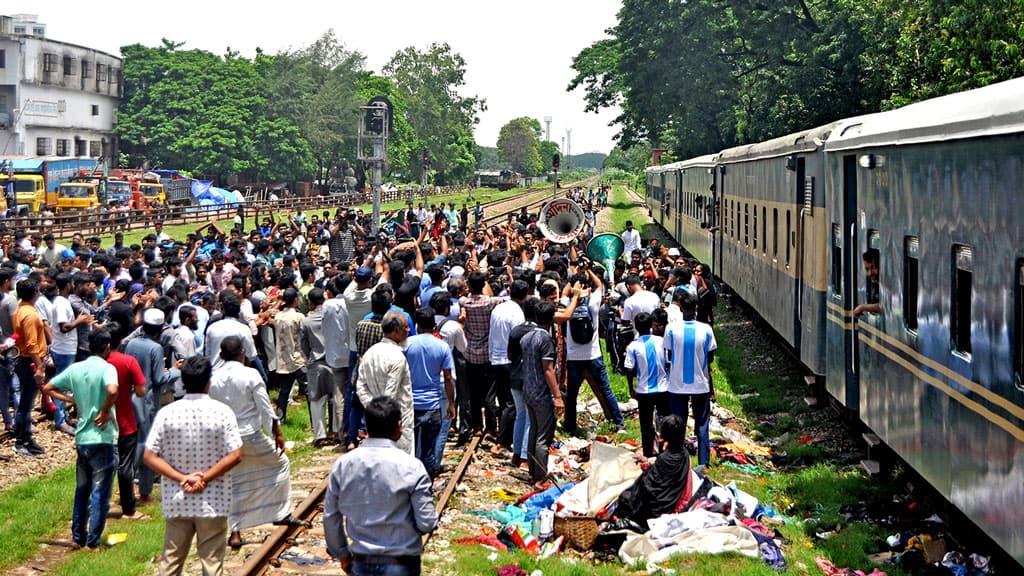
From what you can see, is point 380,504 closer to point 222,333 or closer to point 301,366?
point 222,333

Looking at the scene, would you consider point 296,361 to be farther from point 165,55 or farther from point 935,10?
point 165,55

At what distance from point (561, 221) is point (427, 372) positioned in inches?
389

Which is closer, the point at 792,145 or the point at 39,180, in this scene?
the point at 792,145

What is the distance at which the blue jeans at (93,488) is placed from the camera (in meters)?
9.52

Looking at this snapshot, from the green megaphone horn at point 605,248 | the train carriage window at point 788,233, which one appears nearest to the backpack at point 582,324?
the train carriage window at point 788,233

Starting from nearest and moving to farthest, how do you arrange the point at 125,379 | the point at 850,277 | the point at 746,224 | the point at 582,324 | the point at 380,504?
the point at 380,504 → the point at 125,379 → the point at 850,277 → the point at 582,324 → the point at 746,224

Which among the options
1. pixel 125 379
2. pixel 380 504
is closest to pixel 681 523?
pixel 380 504

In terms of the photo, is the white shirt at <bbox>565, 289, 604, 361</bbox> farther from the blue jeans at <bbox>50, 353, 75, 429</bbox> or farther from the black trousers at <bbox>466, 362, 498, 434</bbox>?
the blue jeans at <bbox>50, 353, 75, 429</bbox>

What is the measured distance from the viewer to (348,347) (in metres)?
12.5

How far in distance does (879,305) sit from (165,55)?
244 feet

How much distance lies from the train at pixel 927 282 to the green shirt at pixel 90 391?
6233mm

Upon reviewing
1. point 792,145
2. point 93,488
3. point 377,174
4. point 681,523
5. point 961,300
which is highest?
point 377,174

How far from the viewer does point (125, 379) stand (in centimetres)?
993

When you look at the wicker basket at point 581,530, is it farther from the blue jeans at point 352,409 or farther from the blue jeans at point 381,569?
the blue jeans at point 381,569
